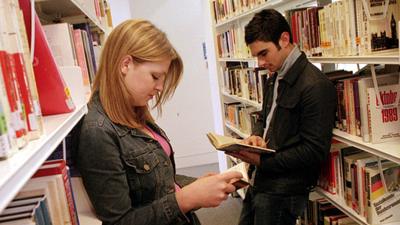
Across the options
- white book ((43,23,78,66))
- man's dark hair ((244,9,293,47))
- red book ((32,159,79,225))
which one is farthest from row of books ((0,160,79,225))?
man's dark hair ((244,9,293,47))

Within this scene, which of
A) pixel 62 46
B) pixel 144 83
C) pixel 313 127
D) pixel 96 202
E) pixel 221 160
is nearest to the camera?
pixel 96 202

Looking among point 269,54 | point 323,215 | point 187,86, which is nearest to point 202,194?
point 269,54

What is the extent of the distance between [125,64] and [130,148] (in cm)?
25

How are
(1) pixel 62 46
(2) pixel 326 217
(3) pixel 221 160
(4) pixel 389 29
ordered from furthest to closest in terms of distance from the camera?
1. (3) pixel 221 160
2. (2) pixel 326 217
3. (4) pixel 389 29
4. (1) pixel 62 46

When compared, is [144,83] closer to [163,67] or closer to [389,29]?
[163,67]

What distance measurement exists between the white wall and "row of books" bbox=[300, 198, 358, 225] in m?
2.77

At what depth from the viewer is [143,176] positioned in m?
1.12

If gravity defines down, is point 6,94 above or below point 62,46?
below

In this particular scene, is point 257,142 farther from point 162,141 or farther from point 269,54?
point 162,141

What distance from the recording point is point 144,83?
45.3 inches

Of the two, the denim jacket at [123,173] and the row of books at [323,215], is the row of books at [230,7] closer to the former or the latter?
the row of books at [323,215]

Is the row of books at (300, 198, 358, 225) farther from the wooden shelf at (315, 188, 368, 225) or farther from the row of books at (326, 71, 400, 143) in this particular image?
the row of books at (326, 71, 400, 143)

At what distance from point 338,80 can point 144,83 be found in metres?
1.09

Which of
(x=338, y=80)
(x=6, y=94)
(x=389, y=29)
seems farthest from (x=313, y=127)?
(x=6, y=94)
